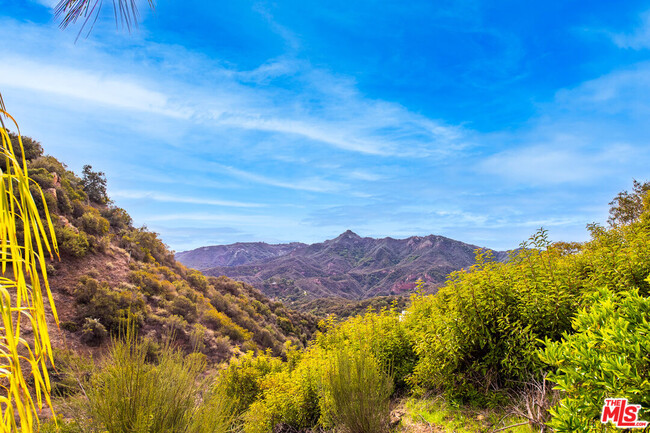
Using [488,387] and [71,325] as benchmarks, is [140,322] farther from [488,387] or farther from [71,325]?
[488,387]

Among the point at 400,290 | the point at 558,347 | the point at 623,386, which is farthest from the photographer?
the point at 400,290

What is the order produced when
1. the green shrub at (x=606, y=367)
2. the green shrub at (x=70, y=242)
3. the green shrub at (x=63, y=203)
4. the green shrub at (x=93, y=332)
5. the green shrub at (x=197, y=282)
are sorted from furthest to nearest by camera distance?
the green shrub at (x=197, y=282)
the green shrub at (x=63, y=203)
the green shrub at (x=70, y=242)
the green shrub at (x=93, y=332)
the green shrub at (x=606, y=367)

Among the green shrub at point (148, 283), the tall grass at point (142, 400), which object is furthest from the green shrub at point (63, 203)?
the tall grass at point (142, 400)

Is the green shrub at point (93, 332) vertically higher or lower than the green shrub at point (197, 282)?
lower

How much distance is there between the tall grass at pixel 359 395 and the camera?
186 inches

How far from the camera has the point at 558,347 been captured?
2473mm

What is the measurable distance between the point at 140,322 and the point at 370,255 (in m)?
111

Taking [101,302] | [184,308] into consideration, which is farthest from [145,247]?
[101,302]

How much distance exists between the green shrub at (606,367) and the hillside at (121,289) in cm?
759

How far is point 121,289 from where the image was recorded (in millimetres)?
13141

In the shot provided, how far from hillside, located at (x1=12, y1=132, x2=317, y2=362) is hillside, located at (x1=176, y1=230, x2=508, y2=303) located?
105ft

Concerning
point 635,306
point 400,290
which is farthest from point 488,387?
point 400,290

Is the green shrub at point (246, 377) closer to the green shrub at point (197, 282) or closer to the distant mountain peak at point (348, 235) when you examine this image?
the green shrub at point (197, 282)

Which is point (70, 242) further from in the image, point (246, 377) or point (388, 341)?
point (388, 341)
